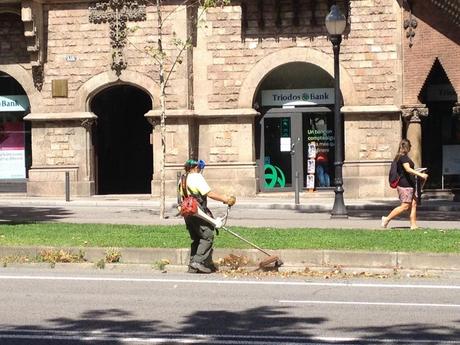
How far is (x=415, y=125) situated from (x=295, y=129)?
161 inches

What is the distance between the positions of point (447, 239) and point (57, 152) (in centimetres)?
1736

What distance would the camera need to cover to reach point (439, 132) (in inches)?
1110

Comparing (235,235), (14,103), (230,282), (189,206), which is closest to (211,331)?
(230,282)

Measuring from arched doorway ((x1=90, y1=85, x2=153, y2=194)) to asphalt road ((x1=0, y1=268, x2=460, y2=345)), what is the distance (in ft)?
60.0

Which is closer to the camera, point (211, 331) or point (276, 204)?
point (211, 331)

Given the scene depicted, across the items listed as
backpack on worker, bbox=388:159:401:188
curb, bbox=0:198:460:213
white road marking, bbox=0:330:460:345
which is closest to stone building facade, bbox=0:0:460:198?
curb, bbox=0:198:460:213

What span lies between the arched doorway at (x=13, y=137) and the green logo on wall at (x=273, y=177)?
8561 mm

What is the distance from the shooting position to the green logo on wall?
93.8 feet

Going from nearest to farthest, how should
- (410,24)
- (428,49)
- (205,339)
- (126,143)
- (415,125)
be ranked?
(205,339) < (428,49) < (410,24) < (415,125) < (126,143)

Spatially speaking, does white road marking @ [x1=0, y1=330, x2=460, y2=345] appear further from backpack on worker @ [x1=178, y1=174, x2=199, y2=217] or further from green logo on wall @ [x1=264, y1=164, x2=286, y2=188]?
green logo on wall @ [x1=264, y1=164, x2=286, y2=188]

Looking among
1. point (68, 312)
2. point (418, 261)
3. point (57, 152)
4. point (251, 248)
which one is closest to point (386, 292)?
point (418, 261)

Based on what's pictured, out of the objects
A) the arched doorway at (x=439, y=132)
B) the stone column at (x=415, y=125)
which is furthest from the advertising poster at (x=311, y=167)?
the arched doorway at (x=439, y=132)

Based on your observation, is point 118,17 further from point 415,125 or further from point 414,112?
point 415,125

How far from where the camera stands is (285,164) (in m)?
28.6
